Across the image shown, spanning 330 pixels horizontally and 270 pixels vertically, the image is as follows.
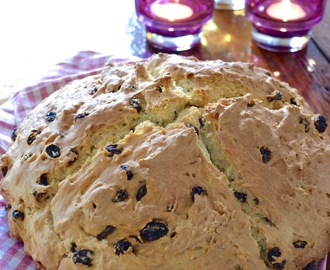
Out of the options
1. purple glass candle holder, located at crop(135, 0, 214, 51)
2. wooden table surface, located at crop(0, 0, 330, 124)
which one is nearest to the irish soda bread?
wooden table surface, located at crop(0, 0, 330, 124)

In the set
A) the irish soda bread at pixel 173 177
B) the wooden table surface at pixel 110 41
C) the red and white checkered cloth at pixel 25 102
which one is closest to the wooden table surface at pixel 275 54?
the wooden table surface at pixel 110 41

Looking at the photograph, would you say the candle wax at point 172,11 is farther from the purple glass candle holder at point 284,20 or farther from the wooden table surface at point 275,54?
the purple glass candle holder at point 284,20

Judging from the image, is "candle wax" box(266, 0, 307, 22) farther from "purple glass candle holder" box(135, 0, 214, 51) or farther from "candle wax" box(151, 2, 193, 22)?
"candle wax" box(151, 2, 193, 22)

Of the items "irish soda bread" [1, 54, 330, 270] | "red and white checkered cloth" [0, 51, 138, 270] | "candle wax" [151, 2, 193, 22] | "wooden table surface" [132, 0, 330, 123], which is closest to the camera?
"irish soda bread" [1, 54, 330, 270]

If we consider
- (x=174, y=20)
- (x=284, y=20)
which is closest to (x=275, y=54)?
(x=284, y=20)

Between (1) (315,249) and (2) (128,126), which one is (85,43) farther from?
(1) (315,249)

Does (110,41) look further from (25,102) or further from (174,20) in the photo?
(25,102)

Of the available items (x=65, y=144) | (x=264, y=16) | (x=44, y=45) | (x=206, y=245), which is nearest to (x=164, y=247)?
(x=206, y=245)
